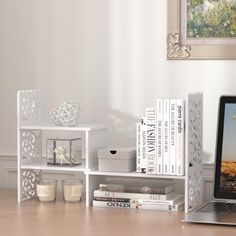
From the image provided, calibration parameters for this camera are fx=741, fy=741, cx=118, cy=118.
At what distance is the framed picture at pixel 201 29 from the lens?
9.09 ft

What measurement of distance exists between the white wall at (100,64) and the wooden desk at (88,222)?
1.40ft

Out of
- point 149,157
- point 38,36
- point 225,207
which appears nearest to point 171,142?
point 149,157

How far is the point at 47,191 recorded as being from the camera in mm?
2793

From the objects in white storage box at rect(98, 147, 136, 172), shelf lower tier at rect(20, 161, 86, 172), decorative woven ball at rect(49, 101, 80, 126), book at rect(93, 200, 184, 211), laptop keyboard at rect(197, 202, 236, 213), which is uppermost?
decorative woven ball at rect(49, 101, 80, 126)

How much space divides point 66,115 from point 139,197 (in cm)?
41

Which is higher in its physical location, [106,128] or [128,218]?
[106,128]

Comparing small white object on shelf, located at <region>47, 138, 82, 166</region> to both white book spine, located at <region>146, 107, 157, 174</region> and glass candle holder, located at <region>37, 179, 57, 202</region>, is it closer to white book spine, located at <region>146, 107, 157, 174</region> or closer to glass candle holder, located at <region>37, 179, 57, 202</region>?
glass candle holder, located at <region>37, 179, 57, 202</region>

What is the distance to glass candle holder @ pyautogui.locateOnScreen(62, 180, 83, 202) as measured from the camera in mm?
2781

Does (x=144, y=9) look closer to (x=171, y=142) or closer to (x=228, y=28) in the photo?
(x=228, y=28)

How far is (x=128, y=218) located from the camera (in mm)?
2496

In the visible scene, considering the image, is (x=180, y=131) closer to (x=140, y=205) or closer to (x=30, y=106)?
(x=140, y=205)

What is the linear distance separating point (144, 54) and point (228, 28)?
35cm

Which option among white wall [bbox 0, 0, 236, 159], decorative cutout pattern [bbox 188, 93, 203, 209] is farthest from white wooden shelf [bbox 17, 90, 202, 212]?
white wall [bbox 0, 0, 236, 159]

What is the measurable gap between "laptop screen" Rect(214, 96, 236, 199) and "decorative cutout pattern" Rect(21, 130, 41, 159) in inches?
29.3
